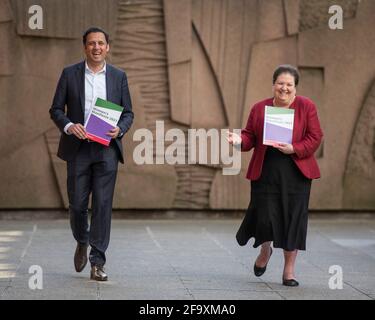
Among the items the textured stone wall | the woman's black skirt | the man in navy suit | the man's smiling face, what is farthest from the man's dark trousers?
the textured stone wall

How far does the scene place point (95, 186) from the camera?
7.21 metres

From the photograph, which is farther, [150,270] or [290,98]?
[150,270]

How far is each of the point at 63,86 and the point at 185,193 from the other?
4.65 metres

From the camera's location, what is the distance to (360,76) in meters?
11.8

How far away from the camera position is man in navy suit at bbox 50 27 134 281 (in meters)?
7.18

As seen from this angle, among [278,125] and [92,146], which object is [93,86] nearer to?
[92,146]

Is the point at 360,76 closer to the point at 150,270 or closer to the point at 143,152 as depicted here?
the point at 143,152

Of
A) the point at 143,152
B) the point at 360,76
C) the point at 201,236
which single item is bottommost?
the point at 201,236

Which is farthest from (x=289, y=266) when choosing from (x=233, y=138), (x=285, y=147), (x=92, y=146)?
(x=92, y=146)

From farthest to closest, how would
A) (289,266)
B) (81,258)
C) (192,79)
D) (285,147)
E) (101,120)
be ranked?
(192,79) → (81,258) → (289,266) → (285,147) → (101,120)

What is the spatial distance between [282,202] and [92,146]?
5.15 feet

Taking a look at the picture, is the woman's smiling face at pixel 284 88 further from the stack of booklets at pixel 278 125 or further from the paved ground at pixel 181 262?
the paved ground at pixel 181 262

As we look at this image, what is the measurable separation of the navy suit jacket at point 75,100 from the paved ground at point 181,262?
1065mm
